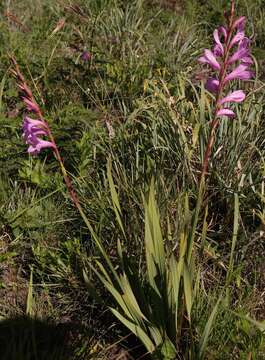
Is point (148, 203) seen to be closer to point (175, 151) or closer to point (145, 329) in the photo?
point (145, 329)

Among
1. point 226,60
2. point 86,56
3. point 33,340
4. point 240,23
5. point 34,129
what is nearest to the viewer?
point 226,60

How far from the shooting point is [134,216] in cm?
213

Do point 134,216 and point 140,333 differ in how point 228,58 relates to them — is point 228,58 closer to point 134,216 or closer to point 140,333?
point 134,216

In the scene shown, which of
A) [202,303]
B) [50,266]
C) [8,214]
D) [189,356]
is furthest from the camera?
[8,214]

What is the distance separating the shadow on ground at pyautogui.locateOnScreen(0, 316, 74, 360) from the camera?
1.94m

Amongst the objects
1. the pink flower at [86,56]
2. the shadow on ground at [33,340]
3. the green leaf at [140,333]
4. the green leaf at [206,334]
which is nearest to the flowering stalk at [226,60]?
the green leaf at [206,334]

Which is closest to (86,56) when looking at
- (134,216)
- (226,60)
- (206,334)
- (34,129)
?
(134,216)

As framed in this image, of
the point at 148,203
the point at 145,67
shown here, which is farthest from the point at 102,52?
the point at 148,203

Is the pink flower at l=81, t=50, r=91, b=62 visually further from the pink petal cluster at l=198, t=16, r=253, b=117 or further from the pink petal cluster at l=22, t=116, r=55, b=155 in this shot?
the pink petal cluster at l=198, t=16, r=253, b=117

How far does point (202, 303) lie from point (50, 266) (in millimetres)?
732

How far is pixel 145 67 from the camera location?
368cm

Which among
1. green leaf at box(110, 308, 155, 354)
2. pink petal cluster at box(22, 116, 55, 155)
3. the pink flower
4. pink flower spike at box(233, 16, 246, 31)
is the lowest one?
green leaf at box(110, 308, 155, 354)

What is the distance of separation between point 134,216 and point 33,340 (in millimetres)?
622

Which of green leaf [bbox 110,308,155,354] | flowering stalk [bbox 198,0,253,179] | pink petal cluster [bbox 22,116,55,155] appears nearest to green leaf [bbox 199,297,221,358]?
green leaf [bbox 110,308,155,354]
